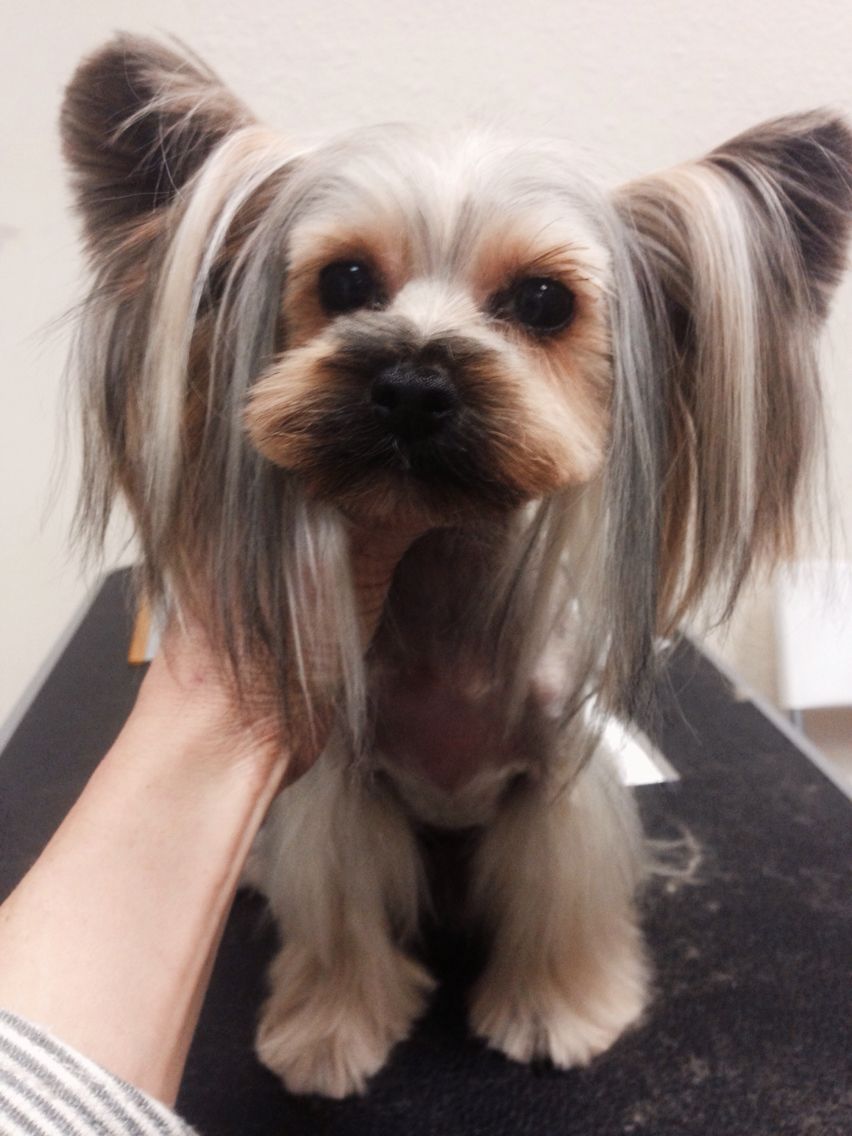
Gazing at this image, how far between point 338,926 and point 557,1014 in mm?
219

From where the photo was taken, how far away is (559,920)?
0.84 metres

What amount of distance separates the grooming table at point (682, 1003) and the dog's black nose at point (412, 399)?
570 mm

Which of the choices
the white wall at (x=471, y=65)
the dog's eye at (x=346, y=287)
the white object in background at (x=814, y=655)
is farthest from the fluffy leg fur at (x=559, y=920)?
the white wall at (x=471, y=65)

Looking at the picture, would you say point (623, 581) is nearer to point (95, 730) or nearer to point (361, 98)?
point (95, 730)

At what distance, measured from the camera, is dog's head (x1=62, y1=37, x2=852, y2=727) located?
60cm

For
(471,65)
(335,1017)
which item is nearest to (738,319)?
A: (335,1017)

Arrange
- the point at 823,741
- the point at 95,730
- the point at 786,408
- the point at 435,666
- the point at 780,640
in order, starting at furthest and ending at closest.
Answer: the point at 823,741
the point at 780,640
the point at 95,730
the point at 435,666
the point at 786,408

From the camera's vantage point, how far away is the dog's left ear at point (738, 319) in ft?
1.99

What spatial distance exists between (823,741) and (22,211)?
1777 mm

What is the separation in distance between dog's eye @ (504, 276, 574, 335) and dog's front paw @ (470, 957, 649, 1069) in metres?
0.60

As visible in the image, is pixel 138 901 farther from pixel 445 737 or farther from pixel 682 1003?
pixel 682 1003

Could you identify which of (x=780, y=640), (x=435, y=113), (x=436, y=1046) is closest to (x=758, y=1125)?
(x=436, y=1046)

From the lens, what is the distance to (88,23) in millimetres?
1332

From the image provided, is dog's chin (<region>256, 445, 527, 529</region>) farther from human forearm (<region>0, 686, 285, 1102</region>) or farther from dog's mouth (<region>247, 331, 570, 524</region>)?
human forearm (<region>0, 686, 285, 1102</region>)
